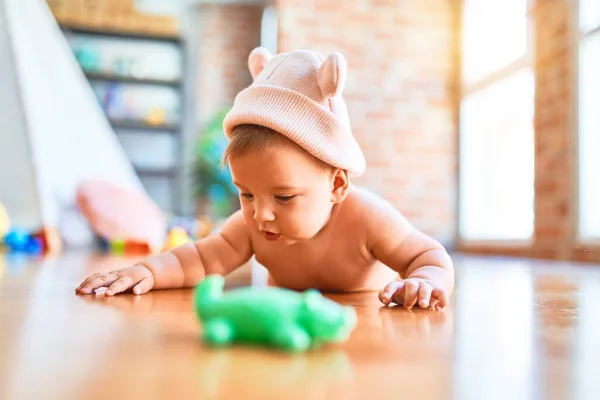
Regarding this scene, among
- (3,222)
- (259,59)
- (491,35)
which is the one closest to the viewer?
(259,59)

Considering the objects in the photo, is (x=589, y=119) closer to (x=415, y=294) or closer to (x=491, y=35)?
(x=491, y=35)

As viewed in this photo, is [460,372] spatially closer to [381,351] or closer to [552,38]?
[381,351]

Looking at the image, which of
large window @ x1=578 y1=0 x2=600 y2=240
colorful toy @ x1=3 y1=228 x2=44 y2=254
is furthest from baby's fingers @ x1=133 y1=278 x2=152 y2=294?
large window @ x1=578 y1=0 x2=600 y2=240

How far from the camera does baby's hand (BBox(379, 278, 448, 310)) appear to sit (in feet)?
3.16

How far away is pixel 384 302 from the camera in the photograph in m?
0.96

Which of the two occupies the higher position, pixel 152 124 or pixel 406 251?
pixel 152 124

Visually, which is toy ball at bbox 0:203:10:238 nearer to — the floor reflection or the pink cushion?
the pink cushion

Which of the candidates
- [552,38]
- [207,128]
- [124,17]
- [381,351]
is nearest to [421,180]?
[552,38]

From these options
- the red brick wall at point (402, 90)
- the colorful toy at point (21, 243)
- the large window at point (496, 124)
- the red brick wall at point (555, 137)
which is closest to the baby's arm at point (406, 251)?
the red brick wall at point (555, 137)

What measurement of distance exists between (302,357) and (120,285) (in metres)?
0.59

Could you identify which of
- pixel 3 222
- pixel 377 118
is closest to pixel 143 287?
pixel 3 222

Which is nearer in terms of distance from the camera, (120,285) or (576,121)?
(120,285)

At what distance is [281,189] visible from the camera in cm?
98

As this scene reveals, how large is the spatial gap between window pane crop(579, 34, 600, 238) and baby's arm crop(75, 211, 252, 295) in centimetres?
211
